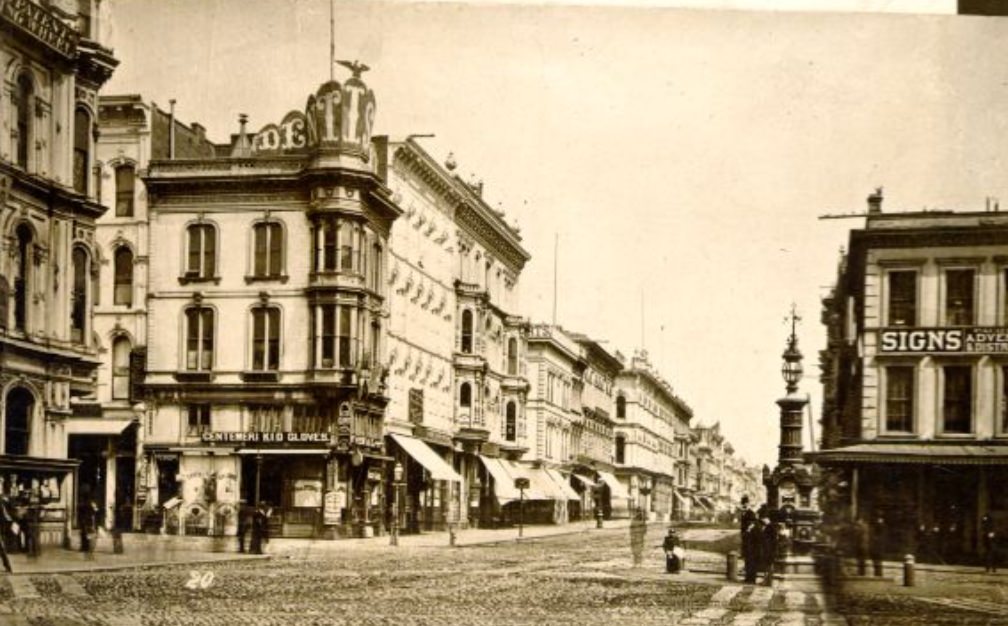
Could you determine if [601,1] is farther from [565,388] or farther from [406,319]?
[565,388]

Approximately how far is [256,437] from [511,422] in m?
19.2

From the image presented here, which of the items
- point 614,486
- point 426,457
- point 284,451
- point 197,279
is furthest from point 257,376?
point 614,486

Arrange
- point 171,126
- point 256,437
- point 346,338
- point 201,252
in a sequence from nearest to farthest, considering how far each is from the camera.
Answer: point 171,126 → point 201,252 → point 346,338 → point 256,437

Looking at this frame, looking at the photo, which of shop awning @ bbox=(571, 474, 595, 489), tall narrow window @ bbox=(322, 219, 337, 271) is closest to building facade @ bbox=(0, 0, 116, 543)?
tall narrow window @ bbox=(322, 219, 337, 271)

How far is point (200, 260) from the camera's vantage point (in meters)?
17.9

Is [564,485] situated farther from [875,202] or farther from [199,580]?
[875,202]

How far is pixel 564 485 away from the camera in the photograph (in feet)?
A: 114

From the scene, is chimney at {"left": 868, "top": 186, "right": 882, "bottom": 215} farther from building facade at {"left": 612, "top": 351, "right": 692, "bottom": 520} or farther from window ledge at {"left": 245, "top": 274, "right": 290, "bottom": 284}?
window ledge at {"left": 245, "top": 274, "right": 290, "bottom": 284}

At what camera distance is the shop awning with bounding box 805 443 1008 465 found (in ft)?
46.6

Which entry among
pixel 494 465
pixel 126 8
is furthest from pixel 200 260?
pixel 494 465

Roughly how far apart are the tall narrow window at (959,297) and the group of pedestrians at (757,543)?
2.83m

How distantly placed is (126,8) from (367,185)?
438 centimetres

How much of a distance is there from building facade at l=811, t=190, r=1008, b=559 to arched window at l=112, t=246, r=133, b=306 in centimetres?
832

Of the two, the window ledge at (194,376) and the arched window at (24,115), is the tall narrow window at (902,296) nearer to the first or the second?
the window ledge at (194,376)
